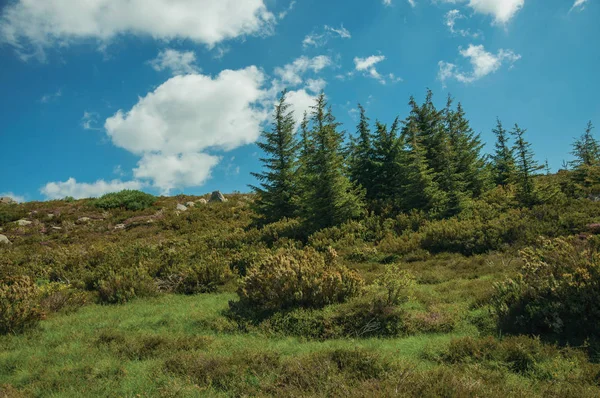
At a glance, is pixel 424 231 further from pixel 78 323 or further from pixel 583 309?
pixel 78 323

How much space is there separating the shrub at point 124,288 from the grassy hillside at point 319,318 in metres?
0.04

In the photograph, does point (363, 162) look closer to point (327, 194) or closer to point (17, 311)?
point (327, 194)

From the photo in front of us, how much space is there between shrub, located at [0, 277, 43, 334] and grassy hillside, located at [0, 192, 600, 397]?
33mm

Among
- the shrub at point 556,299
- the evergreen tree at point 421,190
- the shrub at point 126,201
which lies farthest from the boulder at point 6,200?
the shrub at point 556,299

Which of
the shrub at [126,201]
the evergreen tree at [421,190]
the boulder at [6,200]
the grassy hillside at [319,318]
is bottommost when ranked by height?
the grassy hillside at [319,318]

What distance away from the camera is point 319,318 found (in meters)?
7.92

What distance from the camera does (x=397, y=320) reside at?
7.50 meters

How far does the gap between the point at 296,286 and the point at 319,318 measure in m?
1.11

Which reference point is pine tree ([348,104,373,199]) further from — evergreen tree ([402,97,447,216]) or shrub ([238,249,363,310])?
shrub ([238,249,363,310])

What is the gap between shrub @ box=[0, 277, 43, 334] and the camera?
8.26 meters

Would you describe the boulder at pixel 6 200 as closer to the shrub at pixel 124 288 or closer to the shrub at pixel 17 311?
the shrub at pixel 124 288

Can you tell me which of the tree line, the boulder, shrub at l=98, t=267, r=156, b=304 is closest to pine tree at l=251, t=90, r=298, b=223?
the tree line

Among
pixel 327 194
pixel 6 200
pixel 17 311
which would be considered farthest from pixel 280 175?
pixel 6 200

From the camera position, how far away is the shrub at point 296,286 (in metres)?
8.71
